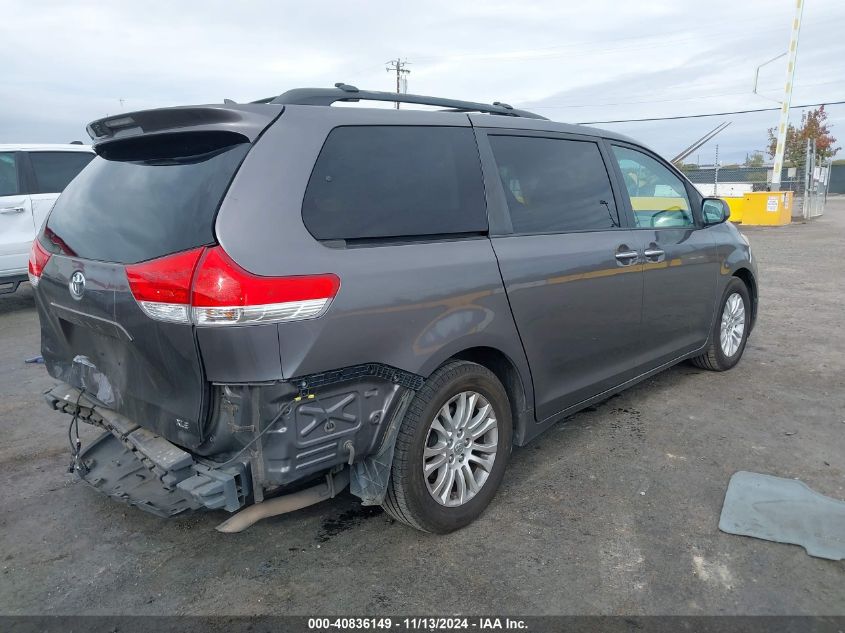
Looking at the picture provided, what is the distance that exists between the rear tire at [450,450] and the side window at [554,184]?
865 mm

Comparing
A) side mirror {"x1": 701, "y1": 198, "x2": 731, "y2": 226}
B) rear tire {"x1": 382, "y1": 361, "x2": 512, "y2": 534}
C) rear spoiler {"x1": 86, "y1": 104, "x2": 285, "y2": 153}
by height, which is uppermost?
rear spoiler {"x1": 86, "y1": 104, "x2": 285, "y2": 153}

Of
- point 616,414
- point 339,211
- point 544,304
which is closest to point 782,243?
point 616,414

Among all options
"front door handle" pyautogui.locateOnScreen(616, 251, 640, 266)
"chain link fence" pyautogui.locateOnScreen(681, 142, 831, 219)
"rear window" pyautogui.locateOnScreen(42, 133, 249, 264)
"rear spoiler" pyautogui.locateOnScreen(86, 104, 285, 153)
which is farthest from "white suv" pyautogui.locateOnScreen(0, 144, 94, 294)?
"chain link fence" pyautogui.locateOnScreen(681, 142, 831, 219)

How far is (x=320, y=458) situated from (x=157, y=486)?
872 mm

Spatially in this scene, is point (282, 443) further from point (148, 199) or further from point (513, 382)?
point (513, 382)

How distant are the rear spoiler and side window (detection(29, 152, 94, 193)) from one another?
6107 mm

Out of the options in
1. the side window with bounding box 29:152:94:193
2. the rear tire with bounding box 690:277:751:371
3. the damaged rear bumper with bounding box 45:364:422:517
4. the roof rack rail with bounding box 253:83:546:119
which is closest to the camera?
the damaged rear bumper with bounding box 45:364:422:517

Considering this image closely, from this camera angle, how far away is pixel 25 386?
17.0ft

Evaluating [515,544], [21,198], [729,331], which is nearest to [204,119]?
[515,544]

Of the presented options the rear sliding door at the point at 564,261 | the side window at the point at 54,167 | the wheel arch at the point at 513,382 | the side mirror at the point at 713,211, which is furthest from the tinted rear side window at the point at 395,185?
the side window at the point at 54,167

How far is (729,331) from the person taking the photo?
5211 mm

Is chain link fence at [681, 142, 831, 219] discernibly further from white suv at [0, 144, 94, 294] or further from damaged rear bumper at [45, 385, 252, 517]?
damaged rear bumper at [45, 385, 252, 517]

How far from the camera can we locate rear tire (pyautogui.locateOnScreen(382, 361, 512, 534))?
272cm

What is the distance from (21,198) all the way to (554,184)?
280 inches
